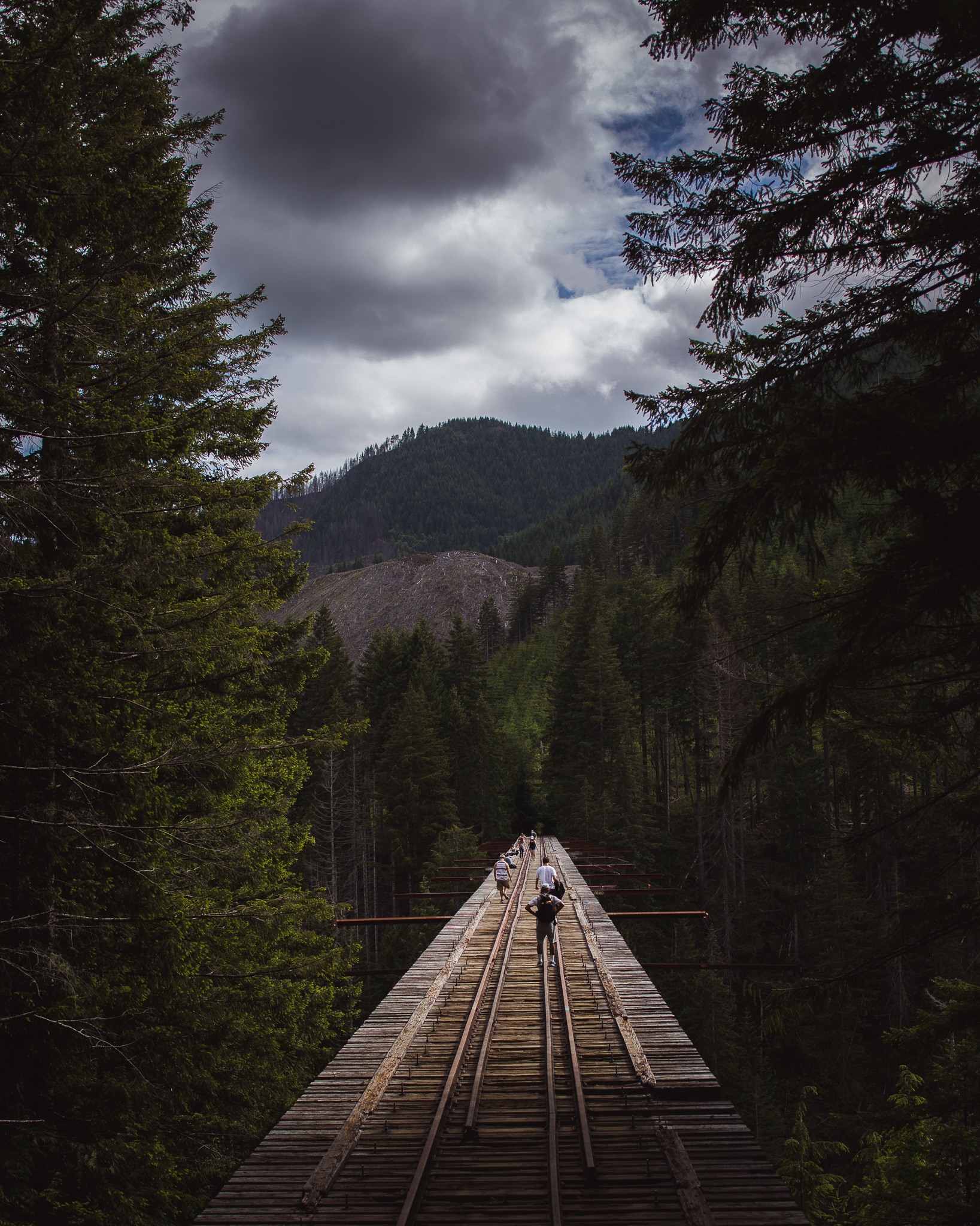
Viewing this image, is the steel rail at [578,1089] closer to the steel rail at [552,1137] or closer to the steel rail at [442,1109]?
the steel rail at [552,1137]

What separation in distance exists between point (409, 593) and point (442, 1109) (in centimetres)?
13384

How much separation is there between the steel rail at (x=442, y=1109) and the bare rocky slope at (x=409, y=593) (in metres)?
108

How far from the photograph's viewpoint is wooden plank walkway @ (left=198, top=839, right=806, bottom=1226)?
5137mm

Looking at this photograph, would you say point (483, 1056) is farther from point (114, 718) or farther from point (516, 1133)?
point (114, 718)

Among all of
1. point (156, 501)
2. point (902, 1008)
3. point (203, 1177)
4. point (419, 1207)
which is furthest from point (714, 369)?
point (902, 1008)

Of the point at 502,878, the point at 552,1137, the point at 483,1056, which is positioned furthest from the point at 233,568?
the point at 502,878

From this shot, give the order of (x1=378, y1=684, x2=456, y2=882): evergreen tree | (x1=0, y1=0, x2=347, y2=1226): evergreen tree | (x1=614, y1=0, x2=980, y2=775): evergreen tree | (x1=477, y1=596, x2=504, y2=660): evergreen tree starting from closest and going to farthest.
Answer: (x1=614, y1=0, x2=980, y2=775): evergreen tree < (x1=0, y1=0, x2=347, y2=1226): evergreen tree < (x1=378, y1=684, x2=456, y2=882): evergreen tree < (x1=477, y1=596, x2=504, y2=660): evergreen tree

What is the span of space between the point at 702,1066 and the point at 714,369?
7203mm

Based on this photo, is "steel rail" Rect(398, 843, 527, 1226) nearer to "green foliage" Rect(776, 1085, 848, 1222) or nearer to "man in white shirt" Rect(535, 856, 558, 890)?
"man in white shirt" Rect(535, 856, 558, 890)

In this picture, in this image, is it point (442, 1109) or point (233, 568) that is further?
point (233, 568)

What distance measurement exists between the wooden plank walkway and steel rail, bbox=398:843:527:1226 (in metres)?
0.05

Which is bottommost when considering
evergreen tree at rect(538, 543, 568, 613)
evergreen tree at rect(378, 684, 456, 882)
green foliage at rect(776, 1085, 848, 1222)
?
green foliage at rect(776, 1085, 848, 1222)

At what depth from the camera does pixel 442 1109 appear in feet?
21.5

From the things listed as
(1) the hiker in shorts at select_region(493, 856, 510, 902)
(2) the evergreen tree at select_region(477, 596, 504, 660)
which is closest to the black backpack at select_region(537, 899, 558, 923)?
(1) the hiker in shorts at select_region(493, 856, 510, 902)
